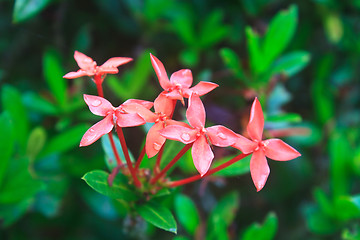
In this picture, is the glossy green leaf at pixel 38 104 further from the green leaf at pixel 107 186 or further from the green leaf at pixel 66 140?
the green leaf at pixel 107 186

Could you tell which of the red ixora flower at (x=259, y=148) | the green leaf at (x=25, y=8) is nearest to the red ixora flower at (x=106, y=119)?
the red ixora flower at (x=259, y=148)

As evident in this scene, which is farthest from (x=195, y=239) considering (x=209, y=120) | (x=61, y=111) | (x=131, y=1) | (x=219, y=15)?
(x=131, y=1)

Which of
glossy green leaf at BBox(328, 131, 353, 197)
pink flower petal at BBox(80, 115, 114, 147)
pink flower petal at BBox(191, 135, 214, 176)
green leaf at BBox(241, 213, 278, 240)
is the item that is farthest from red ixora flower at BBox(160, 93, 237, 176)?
glossy green leaf at BBox(328, 131, 353, 197)

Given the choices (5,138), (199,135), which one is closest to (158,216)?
(199,135)

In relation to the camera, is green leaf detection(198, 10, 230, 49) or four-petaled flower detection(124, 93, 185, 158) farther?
green leaf detection(198, 10, 230, 49)

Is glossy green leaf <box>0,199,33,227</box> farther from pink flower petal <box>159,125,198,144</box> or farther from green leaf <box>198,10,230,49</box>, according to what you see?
green leaf <box>198,10,230,49</box>

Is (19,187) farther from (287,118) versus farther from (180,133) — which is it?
(287,118)
